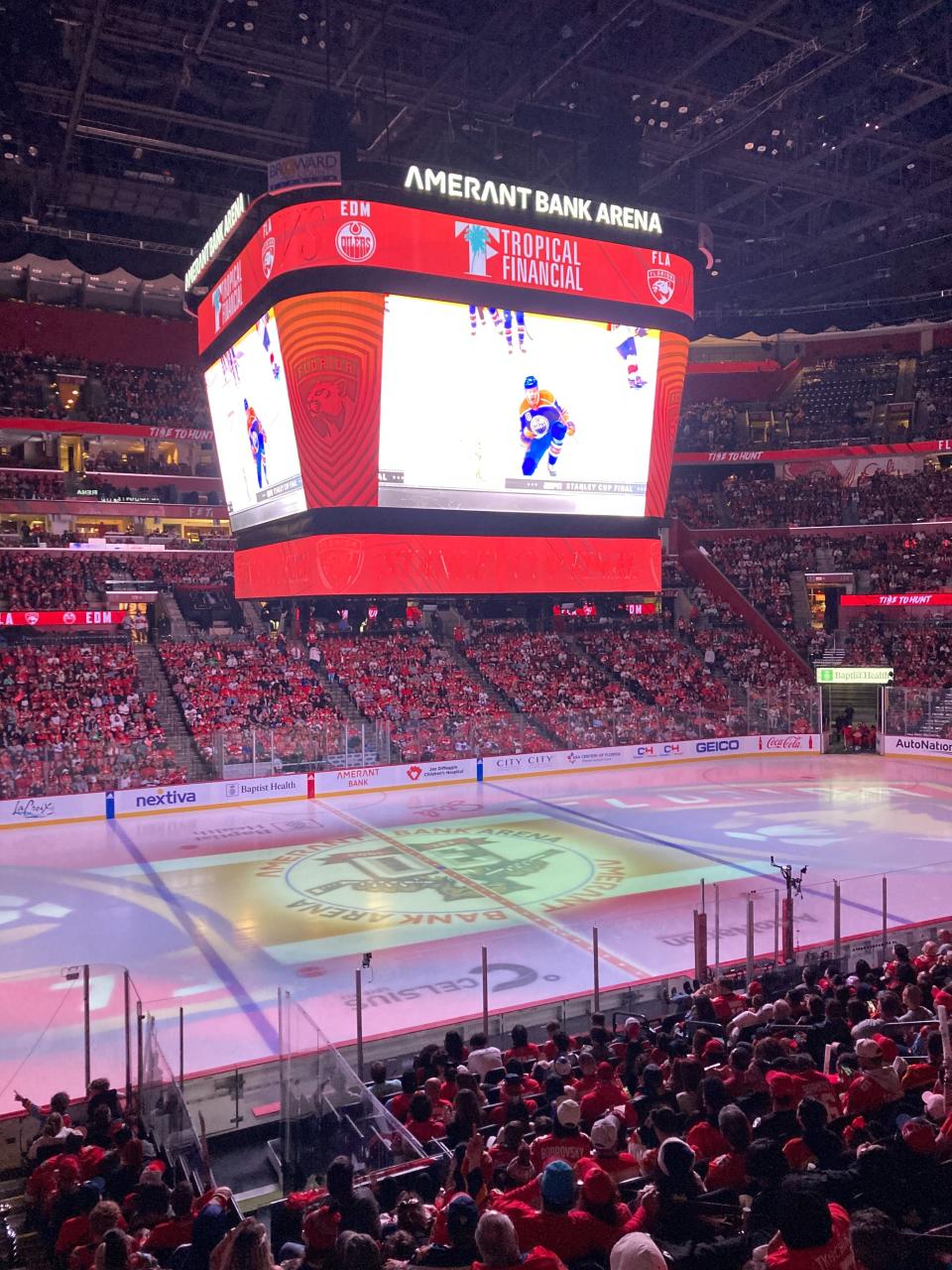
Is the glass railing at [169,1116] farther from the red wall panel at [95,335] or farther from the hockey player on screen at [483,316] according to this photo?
the red wall panel at [95,335]

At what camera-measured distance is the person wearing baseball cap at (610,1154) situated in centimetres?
489

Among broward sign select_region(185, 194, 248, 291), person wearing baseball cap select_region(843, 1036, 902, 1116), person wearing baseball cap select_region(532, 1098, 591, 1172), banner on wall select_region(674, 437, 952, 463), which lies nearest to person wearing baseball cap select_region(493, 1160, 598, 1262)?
person wearing baseball cap select_region(532, 1098, 591, 1172)

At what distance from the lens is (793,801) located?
23.8 meters

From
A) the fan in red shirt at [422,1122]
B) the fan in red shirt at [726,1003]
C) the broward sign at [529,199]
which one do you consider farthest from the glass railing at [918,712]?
the fan in red shirt at [422,1122]

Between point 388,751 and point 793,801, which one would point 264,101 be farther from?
point 793,801

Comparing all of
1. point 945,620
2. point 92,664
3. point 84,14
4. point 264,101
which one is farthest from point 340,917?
point 945,620

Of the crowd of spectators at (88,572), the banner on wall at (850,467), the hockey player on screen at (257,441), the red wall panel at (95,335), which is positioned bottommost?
the crowd of spectators at (88,572)

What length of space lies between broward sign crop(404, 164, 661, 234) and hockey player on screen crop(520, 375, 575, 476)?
2806 millimetres

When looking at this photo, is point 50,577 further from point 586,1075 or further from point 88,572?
point 586,1075

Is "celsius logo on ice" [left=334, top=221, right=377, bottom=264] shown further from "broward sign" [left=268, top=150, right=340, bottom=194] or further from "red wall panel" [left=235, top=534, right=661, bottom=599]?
"red wall panel" [left=235, top=534, right=661, bottom=599]

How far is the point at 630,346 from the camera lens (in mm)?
16766

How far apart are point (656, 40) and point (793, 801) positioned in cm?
1737

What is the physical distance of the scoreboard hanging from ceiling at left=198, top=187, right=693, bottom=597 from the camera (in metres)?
14.4

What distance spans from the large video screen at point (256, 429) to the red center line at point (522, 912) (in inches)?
281
